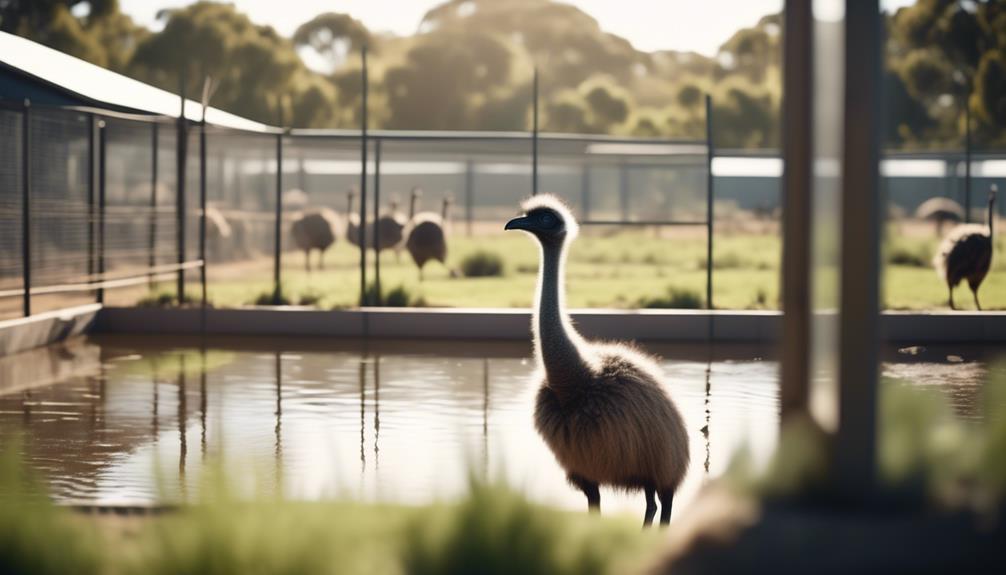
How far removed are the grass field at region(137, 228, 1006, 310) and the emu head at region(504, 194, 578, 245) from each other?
8422mm

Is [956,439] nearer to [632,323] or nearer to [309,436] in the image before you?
[309,436]

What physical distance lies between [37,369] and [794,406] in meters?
9.51

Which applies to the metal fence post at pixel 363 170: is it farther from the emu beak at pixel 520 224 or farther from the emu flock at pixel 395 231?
the emu beak at pixel 520 224

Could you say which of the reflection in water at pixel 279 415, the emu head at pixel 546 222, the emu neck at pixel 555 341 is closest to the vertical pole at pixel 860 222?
the emu neck at pixel 555 341

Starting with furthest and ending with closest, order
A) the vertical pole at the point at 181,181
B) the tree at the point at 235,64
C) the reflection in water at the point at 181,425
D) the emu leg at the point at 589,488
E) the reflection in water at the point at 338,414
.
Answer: the tree at the point at 235,64
the vertical pole at the point at 181,181
the reflection in water at the point at 181,425
the reflection in water at the point at 338,414
the emu leg at the point at 589,488

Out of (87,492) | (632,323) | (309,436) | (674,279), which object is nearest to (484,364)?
(632,323)

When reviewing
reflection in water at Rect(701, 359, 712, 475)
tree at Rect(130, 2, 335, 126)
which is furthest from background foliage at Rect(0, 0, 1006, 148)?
reflection in water at Rect(701, 359, 712, 475)

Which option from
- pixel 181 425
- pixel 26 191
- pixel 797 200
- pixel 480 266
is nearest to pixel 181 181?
pixel 26 191

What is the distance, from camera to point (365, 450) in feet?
27.2

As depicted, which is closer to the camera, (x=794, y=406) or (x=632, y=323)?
(x=794, y=406)

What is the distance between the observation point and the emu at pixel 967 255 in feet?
50.9

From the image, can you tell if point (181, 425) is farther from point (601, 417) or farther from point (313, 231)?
point (313, 231)

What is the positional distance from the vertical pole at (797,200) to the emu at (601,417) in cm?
205

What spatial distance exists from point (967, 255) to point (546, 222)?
10297 millimetres
